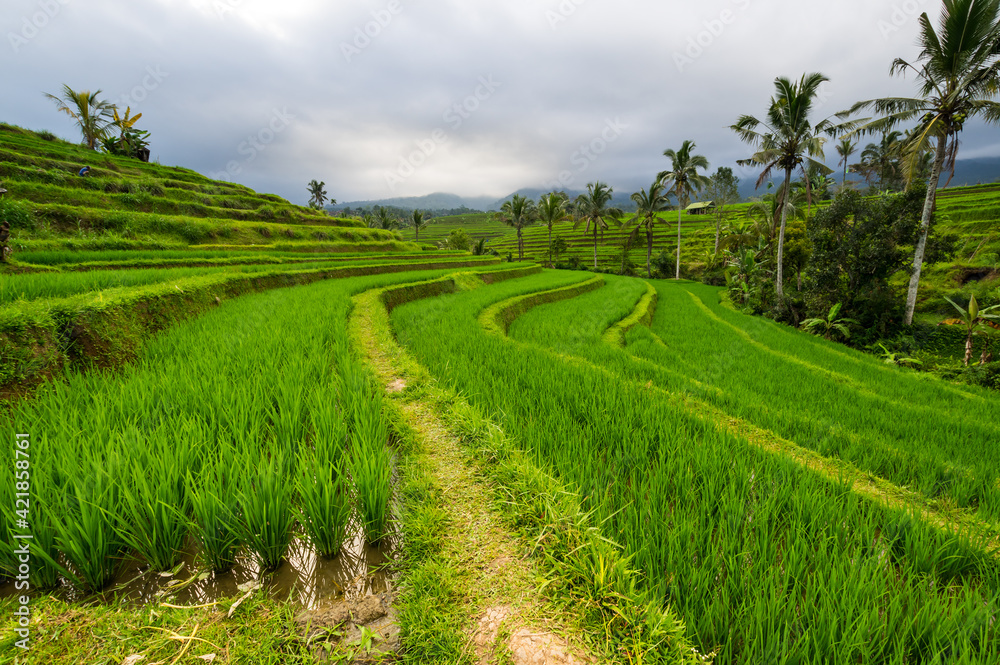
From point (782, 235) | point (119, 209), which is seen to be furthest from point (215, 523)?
point (119, 209)

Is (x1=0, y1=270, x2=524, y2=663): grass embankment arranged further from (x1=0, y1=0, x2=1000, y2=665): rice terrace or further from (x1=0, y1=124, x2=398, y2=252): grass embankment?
(x1=0, y1=124, x2=398, y2=252): grass embankment

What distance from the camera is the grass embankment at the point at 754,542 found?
1125mm

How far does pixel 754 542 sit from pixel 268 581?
6.51ft

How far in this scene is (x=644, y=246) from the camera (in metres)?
40.2

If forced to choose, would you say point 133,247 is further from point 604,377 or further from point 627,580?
point 627,580

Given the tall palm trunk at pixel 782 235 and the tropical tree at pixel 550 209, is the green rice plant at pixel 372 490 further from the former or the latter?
the tropical tree at pixel 550 209

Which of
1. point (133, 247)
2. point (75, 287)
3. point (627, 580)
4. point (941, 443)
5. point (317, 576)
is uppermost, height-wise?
point (133, 247)

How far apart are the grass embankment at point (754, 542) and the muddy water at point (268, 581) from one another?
100cm

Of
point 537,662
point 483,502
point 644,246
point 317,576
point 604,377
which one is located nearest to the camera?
point 537,662

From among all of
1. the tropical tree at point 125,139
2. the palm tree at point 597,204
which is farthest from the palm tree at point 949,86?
the tropical tree at point 125,139

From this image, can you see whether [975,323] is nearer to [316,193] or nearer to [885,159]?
[885,159]

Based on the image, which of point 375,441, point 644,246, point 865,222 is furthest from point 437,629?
point 644,246

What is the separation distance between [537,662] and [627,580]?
40 centimetres

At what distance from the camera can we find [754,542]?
1.47m
